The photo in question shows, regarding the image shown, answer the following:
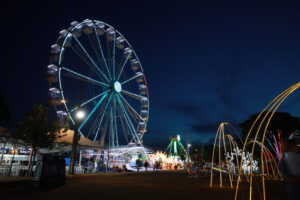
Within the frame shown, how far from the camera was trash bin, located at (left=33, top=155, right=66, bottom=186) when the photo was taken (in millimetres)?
10188

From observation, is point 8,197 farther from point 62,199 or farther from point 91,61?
point 91,61

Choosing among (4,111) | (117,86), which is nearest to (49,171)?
(4,111)

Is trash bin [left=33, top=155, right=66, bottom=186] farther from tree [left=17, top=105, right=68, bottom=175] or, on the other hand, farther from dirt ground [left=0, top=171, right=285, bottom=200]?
tree [left=17, top=105, right=68, bottom=175]

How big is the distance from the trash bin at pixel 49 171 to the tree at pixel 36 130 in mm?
5046

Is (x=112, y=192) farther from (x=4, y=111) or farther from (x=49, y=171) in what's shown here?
(x=4, y=111)

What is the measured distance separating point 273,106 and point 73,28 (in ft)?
72.7

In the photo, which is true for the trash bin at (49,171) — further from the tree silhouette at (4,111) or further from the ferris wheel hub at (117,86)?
the ferris wheel hub at (117,86)

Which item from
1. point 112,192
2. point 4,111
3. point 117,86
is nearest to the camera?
point 112,192

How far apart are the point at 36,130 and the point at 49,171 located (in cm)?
597

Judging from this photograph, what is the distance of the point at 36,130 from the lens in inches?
613

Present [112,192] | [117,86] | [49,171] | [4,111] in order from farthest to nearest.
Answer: [117,86] < [4,111] < [49,171] < [112,192]

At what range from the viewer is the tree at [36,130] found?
15.4 meters

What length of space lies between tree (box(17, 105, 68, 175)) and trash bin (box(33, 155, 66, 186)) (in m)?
5.05

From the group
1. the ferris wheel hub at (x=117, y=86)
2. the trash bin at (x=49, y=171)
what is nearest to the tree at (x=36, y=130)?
the trash bin at (x=49, y=171)
